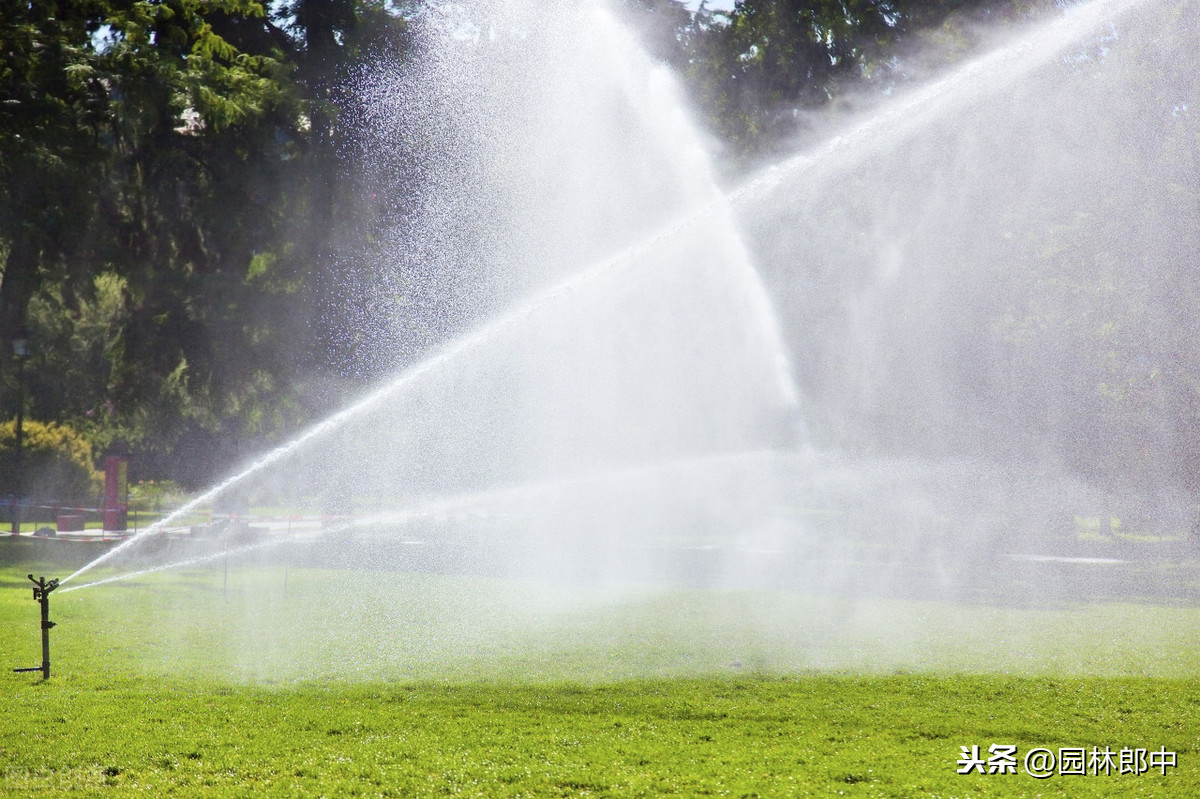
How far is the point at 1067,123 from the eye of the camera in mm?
24297

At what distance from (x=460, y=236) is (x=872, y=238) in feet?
34.4

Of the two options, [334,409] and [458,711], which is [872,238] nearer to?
[334,409]

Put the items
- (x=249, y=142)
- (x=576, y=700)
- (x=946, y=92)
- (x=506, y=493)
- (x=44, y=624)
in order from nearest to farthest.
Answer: (x=576, y=700)
(x=44, y=624)
(x=946, y=92)
(x=249, y=142)
(x=506, y=493)

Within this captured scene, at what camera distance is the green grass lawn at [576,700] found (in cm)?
759

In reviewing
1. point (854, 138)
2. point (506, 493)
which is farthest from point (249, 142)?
point (854, 138)

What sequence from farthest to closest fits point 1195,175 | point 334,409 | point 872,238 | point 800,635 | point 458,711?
point 334,409, point 872,238, point 1195,175, point 800,635, point 458,711

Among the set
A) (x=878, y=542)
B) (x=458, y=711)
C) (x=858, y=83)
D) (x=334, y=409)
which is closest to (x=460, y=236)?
(x=334, y=409)

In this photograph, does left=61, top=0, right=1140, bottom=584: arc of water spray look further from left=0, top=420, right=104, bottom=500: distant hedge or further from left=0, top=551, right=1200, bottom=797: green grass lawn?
left=0, top=420, right=104, bottom=500: distant hedge

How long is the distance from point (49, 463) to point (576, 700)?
3561cm

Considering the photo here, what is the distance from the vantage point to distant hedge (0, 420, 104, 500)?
38219 mm

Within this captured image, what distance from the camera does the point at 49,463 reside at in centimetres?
3950

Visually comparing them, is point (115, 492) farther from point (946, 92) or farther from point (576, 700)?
point (946, 92)

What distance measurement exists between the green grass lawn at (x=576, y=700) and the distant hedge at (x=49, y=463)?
23.9 m

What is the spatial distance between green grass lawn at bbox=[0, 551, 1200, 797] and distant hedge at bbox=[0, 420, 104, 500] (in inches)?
940
